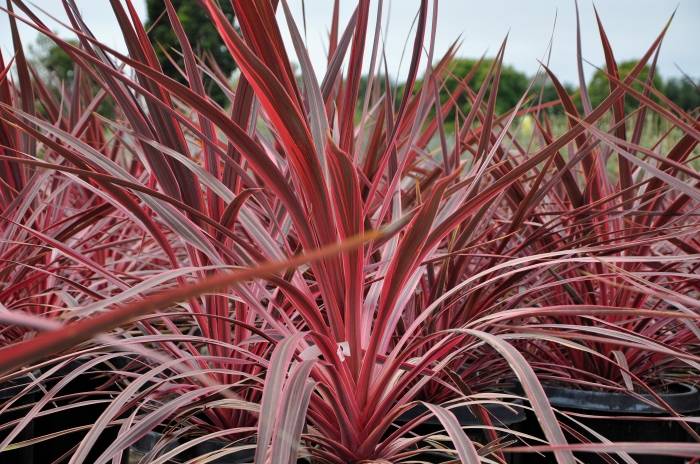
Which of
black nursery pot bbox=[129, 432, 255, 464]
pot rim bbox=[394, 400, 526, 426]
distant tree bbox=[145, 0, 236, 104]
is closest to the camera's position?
black nursery pot bbox=[129, 432, 255, 464]

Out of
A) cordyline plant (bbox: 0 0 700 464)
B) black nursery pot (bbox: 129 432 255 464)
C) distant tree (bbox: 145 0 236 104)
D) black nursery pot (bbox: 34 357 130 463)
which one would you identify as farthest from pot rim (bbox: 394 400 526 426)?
distant tree (bbox: 145 0 236 104)

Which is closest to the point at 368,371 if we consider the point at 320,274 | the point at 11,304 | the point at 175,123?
the point at 320,274

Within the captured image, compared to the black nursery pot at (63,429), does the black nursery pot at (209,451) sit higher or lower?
lower

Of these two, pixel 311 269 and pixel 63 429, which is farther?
pixel 63 429

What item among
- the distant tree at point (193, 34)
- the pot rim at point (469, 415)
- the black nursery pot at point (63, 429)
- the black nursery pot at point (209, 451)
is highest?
the distant tree at point (193, 34)

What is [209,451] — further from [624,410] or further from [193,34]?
[193,34]

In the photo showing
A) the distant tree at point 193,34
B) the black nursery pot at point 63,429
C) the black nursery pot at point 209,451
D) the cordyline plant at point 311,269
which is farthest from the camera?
the distant tree at point 193,34

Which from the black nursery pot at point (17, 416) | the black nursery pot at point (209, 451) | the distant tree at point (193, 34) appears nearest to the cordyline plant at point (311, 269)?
the black nursery pot at point (209, 451)

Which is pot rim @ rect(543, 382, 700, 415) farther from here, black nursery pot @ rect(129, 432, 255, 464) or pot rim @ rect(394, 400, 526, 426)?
black nursery pot @ rect(129, 432, 255, 464)

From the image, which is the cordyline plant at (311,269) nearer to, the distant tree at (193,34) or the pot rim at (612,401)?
the pot rim at (612,401)

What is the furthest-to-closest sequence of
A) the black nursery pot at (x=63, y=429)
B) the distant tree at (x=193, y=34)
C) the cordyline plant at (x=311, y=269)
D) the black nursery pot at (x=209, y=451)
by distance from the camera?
the distant tree at (x=193, y=34), the black nursery pot at (x=63, y=429), the black nursery pot at (x=209, y=451), the cordyline plant at (x=311, y=269)

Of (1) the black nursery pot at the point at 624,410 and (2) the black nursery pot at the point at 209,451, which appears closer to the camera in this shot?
(2) the black nursery pot at the point at 209,451

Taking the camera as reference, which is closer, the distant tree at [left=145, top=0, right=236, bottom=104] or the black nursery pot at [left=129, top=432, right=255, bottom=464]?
the black nursery pot at [left=129, top=432, right=255, bottom=464]

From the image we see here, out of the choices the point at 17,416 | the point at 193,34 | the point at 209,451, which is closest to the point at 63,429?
the point at 17,416
